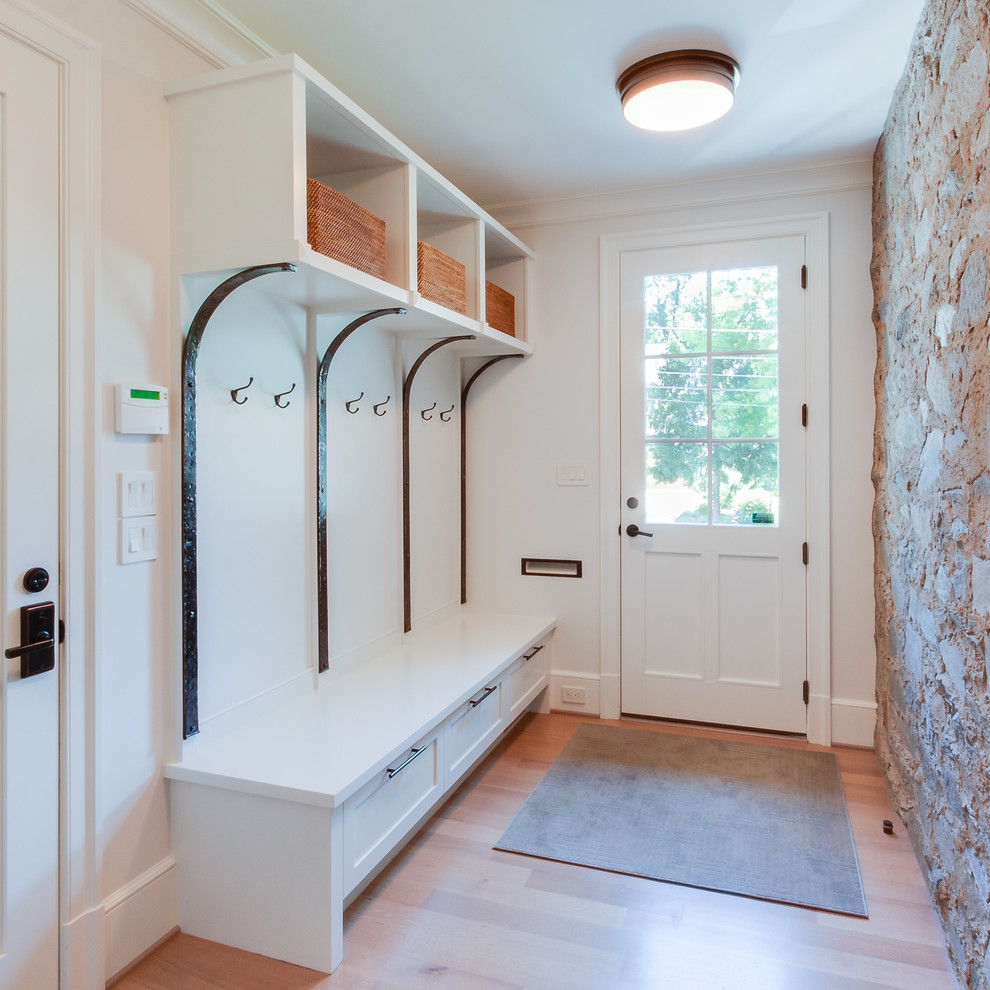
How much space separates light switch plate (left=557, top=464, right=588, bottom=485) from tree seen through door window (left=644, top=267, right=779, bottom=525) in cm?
31

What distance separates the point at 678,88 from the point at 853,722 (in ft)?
8.53

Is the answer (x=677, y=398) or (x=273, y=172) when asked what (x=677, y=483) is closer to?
(x=677, y=398)

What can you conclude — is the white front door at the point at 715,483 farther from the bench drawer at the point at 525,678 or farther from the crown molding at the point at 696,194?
the bench drawer at the point at 525,678

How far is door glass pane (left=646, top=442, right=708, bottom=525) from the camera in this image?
336 centimetres

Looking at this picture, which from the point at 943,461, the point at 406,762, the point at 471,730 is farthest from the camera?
the point at 471,730

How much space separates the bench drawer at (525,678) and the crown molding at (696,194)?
2.04 metres

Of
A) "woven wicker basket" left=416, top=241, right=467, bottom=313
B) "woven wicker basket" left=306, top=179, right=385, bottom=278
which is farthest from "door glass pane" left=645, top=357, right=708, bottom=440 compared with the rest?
"woven wicker basket" left=306, top=179, right=385, bottom=278

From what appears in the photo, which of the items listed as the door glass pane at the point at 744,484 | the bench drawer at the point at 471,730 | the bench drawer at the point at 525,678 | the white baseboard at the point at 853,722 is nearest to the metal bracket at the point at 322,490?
the bench drawer at the point at 471,730

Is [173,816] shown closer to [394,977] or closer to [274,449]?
[394,977]

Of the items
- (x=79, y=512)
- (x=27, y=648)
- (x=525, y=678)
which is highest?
(x=79, y=512)

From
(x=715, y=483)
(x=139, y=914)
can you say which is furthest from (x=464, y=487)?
(x=139, y=914)

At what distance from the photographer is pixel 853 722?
319 cm

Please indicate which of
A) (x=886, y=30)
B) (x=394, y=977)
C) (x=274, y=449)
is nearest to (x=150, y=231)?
(x=274, y=449)

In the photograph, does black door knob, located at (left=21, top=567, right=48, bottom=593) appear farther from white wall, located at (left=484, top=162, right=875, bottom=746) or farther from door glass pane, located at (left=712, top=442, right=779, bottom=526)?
door glass pane, located at (left=712, top=442, right=779, bottom=526)
